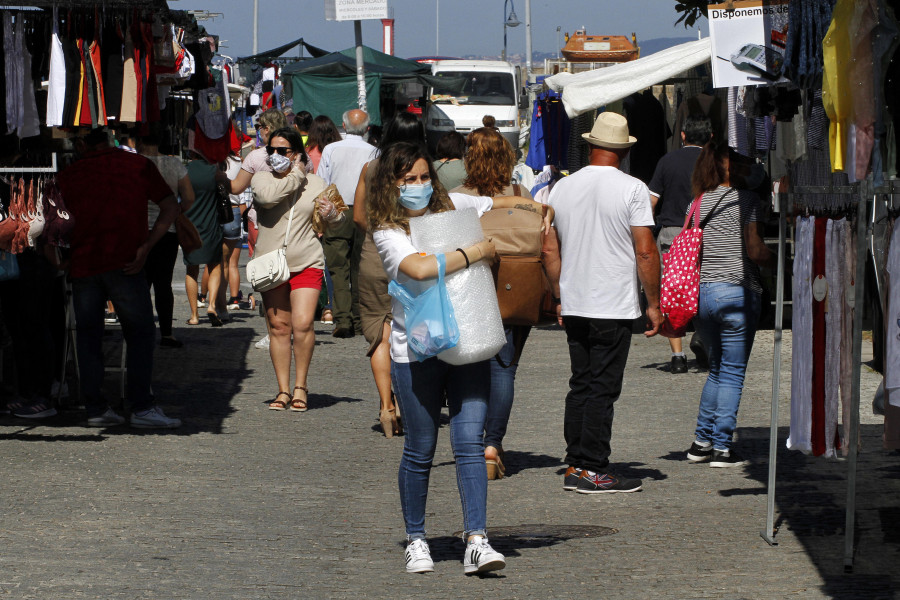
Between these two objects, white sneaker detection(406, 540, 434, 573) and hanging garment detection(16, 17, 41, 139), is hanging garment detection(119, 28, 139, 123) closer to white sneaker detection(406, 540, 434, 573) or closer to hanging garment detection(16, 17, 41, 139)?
hanging garment detection(16, 17, 41, 139)

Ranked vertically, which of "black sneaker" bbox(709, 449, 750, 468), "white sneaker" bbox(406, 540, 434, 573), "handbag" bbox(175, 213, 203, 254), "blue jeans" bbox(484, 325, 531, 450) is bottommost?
"black sneaker" bbox(709, 449, 750, 468)

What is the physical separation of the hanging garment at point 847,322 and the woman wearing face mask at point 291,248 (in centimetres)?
473

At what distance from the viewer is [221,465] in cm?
797

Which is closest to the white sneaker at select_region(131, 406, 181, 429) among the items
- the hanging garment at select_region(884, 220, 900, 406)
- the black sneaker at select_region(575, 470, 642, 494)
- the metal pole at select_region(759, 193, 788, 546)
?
the black sneaker at select_region(575, 470, 642, 494)

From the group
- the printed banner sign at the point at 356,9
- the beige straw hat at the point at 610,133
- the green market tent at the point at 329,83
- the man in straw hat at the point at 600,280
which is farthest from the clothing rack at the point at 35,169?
the green market tent at the point at 329,83

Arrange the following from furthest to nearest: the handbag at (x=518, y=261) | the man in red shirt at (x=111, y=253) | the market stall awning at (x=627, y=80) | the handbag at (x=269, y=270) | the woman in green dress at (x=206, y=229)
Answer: the woman in green dress at (x=206, y=229) → the market stall awning at (x=627, y=80) → the handbag at (x=269, y=270) → the man in red shirt at (x=111, y=253) → the handbag at (x=518, y=261)

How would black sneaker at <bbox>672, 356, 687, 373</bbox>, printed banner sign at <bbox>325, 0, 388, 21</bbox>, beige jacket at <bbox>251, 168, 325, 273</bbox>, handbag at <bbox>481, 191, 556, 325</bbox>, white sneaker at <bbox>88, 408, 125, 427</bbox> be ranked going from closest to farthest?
handbag at <bbox>481, 191, 556, 325</bbox>
white sneaker at <bbox>88, 408, 125, 427</bbox>
beige jacket at <bbox>251, 168, 325, 273</bbox>
black sneaker at <bbox>672, 356, 687, 373</bbox>
printed banner sign at <bbox>325, 0, 388, 21</bbox>

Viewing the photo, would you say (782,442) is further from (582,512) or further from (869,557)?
(869,557)

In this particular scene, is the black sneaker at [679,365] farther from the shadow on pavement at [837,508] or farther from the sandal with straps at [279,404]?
the sandal with straps at [279,404]

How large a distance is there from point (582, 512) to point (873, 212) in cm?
223

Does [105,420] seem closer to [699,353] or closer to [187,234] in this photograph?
[187,234]

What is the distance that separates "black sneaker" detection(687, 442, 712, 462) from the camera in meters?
7.98

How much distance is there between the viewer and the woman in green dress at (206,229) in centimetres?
1355

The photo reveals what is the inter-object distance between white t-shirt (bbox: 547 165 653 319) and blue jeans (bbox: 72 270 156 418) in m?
3.11
